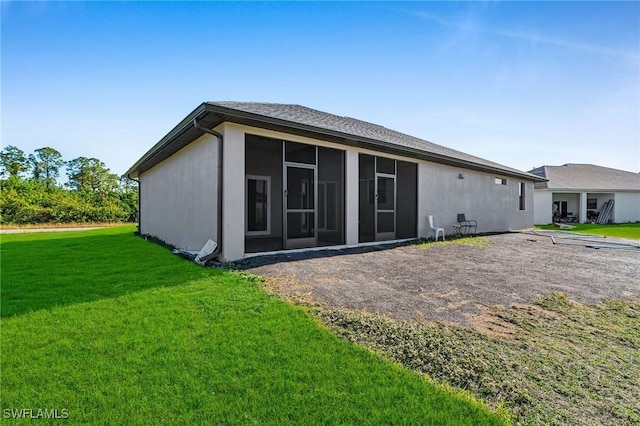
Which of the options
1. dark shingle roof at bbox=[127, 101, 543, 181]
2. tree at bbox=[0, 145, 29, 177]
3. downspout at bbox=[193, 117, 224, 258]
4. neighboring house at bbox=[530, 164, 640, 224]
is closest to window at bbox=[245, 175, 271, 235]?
dark shingle roof at bbox=[127, 101, 543, 181]

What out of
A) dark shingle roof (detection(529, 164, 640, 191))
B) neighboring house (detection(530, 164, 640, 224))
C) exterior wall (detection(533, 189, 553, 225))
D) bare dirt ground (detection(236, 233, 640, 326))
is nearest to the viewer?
bare dirt ground (detection(236, 233, 640, 326))

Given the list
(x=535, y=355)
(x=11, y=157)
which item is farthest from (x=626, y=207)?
(x=11, y=157)

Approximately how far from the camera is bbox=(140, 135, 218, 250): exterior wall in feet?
21.4

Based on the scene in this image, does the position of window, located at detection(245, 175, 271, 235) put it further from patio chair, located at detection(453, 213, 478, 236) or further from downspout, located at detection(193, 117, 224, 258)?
patio chair, located at detection(453, 213, 478, 236)

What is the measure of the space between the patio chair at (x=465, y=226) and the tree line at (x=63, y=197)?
737 inches

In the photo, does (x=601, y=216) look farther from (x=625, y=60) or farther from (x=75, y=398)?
(x=75, y=398)

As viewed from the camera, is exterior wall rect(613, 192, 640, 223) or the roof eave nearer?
the roof eave

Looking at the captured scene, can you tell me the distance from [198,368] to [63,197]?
2638 cm

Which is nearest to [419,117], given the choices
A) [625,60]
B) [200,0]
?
[625,60]

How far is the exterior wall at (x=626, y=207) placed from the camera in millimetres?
21344

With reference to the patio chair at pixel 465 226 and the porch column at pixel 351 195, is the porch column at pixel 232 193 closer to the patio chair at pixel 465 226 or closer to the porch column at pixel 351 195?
the porch column at pixel 351 195

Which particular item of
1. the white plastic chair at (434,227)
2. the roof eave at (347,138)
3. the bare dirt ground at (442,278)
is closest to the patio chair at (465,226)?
the white plastic chair at (434,227)

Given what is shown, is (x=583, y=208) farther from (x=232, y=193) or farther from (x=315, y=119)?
(x=232, y=193)

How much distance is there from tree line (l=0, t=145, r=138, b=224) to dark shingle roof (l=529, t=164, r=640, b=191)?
2951 cm
